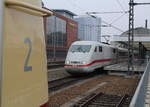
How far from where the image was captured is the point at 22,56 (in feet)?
7.41

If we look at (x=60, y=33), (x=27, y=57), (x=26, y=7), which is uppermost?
(x=60, y=33)

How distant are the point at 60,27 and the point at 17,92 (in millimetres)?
59761

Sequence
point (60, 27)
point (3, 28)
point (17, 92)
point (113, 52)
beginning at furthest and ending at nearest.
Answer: point (60, 27) < point (113, 52) < point (17, 92) < point (3, 28)

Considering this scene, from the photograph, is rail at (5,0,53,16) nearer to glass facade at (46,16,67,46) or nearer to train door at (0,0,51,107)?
train door at (0,0,51,107)

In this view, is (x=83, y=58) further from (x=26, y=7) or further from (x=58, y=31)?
(x=58, y=31)

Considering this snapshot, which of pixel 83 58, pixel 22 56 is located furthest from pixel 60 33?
pixel 22 56

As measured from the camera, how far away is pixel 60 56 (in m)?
57.1

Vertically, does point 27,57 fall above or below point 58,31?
below

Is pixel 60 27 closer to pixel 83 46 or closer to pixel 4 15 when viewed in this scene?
pixel 83 46

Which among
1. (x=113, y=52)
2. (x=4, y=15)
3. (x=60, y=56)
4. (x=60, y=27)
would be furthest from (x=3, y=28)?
(x=60, y=27)

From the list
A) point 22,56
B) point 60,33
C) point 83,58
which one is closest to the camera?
point 22,56

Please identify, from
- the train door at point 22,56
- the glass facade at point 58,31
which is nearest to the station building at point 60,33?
the glass facade at point 58,31

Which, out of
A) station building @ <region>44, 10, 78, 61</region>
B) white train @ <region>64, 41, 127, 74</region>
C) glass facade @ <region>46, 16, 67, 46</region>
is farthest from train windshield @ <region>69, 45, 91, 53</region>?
glass facade @ <region>46, 16, 67, 46</region>

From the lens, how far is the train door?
2.02 m
